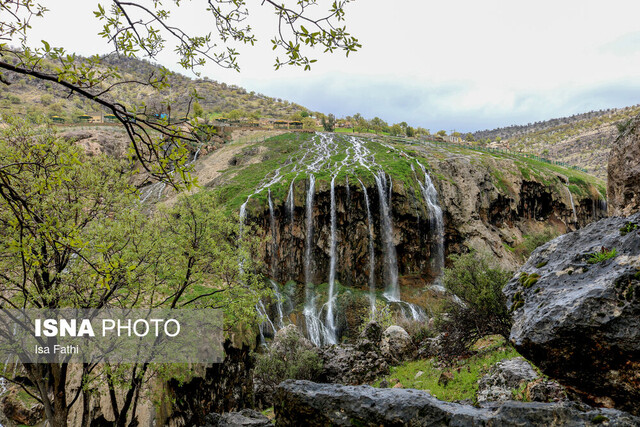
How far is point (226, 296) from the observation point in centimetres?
1188

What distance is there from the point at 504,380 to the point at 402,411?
219 inches

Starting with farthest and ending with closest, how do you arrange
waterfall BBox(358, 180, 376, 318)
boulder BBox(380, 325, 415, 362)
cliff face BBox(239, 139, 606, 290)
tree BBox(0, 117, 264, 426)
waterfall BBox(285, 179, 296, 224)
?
waterfall BBox(285, 179, 296, 224) < cliff face BBox(239, 139, 606, 290) < waterfall BBox(358, 180, 376, 318) < boulder BBox(380, 325, 415, 362) < tree BBox(0, 117, 264, 426)

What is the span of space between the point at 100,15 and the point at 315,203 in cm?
2874

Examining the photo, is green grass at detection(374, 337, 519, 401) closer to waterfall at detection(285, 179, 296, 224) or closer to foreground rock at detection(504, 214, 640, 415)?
foreground rock at detection(504, 214, 640, 415)

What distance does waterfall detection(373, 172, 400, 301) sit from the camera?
Answer: 31.2 metres

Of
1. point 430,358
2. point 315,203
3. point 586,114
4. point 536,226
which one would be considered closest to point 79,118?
point 315,203

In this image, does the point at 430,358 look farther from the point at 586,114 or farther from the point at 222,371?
the point at 586,114

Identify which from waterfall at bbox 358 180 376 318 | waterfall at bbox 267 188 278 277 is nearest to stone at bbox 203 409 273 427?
waterfall at bbox 267 188 278 277

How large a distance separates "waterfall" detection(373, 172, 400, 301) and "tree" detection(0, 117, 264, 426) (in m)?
21.1

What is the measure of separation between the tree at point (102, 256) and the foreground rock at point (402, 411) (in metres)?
4.65

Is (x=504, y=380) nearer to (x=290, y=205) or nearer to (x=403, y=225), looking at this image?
(x=403, y=225)

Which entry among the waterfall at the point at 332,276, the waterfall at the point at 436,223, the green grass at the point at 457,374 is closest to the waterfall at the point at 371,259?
the waterfall at the point at 332,276

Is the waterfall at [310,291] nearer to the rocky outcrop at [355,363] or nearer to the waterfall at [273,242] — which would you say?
the waterfall at [273,242]

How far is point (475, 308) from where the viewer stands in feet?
41.5
